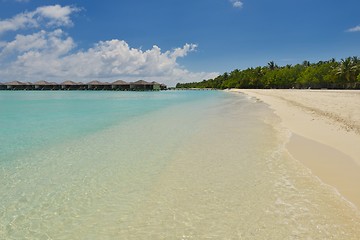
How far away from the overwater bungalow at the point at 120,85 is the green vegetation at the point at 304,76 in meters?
41.4

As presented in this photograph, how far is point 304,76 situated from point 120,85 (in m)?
57.1

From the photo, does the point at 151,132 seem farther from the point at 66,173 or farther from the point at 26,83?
the point at 26,83

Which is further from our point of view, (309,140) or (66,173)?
(309,140)

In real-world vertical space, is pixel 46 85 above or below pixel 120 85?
below

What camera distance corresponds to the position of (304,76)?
76.4 m

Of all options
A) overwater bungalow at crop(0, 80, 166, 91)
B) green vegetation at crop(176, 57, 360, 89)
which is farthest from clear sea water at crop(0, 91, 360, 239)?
overwater bungalow at crop(0, 80, 166, 91)

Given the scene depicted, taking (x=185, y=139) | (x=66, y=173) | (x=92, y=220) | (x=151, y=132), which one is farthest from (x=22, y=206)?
(x=151, y=132)

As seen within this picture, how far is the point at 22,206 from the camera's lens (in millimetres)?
4398

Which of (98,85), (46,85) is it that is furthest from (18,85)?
(98,85)

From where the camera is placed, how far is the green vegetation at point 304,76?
205 ft

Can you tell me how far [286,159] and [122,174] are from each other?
12.4 ft

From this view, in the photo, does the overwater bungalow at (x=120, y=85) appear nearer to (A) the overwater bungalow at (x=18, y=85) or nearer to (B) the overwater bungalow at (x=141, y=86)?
(B) the overwater bungalow at (x=141, y=86)

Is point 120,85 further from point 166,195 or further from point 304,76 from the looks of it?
point 166,195

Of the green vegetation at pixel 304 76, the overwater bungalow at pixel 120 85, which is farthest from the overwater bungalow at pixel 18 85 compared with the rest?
the green vegetation at pixel 304 76
